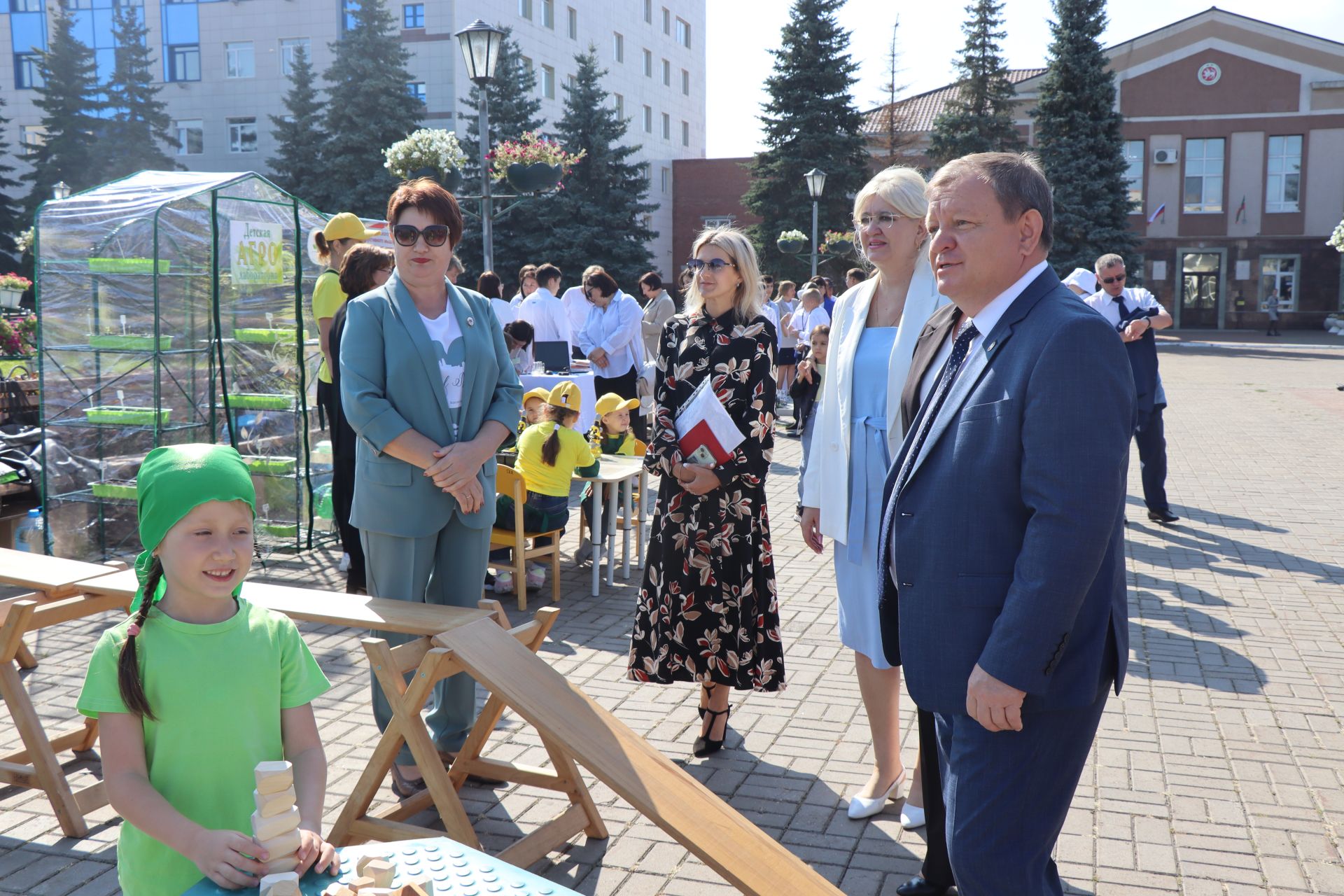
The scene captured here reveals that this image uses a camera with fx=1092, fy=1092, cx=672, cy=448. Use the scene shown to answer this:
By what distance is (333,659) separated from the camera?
19.2ft

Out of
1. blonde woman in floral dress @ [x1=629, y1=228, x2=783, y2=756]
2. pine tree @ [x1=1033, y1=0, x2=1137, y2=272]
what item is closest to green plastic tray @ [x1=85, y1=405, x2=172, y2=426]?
blonde woman in floral dress @ [x1=629, y1=228, x2=783, y2=756]

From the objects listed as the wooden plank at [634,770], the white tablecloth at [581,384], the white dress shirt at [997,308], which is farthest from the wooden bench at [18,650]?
the white tablecloth at [581,384]

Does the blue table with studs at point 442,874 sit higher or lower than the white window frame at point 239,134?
lower

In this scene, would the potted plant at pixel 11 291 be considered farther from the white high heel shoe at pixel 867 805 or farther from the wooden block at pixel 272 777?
the wooden block at pixel 272 777

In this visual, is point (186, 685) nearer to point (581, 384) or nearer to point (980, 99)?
point (581, 384)

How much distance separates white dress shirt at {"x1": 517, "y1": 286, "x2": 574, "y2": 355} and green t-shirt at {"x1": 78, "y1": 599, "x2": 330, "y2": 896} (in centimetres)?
991

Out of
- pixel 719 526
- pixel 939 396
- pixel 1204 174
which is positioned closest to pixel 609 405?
pixel 719 526

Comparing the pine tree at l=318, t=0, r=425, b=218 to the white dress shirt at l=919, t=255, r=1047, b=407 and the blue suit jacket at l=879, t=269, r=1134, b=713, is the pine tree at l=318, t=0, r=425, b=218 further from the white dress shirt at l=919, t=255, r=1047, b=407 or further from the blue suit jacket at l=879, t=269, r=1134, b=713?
the blue suit jacket at l=879, t=269, r=1134, b=713

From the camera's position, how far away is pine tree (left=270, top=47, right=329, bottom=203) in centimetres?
3922

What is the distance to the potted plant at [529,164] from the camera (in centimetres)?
1327

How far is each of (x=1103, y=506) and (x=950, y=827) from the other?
802 millimetres

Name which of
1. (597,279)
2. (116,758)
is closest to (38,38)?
(597,279)

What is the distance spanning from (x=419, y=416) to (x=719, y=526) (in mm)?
1323

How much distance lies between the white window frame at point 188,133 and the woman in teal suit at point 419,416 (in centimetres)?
4674
